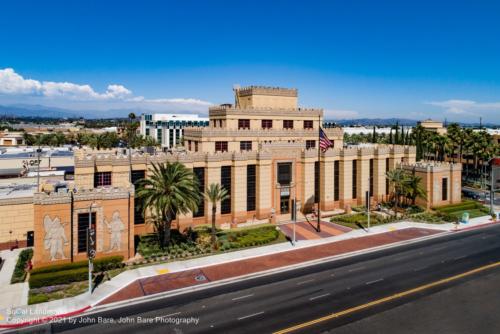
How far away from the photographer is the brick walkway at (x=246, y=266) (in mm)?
33062

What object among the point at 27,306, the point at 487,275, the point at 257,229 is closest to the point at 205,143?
the point at 257,229

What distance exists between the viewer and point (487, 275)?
36.2 metres

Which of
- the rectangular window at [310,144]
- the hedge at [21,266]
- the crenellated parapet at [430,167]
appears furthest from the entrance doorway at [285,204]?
the hedge at [21,266]

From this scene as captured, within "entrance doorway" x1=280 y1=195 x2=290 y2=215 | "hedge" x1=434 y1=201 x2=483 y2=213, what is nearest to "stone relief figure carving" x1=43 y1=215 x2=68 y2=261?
"entrance doorway" x1=280 y1=195 x2=290 y2=215

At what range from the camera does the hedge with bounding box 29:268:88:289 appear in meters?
32.9

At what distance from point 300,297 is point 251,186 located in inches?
1059

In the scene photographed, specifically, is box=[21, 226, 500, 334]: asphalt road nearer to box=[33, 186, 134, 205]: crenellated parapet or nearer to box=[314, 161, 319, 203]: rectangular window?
box=[33, 186, 134, 205]: crenellated parapet

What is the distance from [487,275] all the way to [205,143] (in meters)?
39.4

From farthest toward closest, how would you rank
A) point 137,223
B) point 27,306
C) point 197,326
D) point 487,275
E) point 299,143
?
point 299,143 → point 137,223 → point 487,275 → point 27,306 → point 197,326

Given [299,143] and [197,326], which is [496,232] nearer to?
[299,143]

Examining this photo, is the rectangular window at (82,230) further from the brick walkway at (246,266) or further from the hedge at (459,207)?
the hedge at (459,207)

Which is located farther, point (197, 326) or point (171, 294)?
point (171, 294)

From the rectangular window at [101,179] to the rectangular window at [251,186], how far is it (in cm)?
2009

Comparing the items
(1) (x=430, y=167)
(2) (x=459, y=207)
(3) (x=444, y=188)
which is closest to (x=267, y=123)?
(1) (x=430, y=167)
